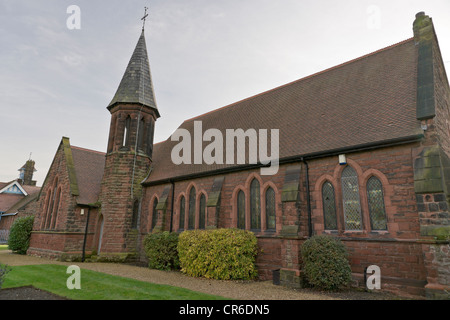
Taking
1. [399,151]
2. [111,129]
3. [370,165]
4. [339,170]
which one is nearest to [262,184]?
[339,170]

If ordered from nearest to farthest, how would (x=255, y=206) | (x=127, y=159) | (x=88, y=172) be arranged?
(x=255, y=206)
(x=127, y=159)
(x=88, y=172)

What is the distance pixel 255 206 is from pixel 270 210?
85cm

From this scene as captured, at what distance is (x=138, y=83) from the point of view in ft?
→ 65.6

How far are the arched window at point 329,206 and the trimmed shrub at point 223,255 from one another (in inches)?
123

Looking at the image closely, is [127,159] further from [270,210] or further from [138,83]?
[270,210]

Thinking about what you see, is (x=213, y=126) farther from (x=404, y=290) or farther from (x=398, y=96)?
(x=404, y=290)

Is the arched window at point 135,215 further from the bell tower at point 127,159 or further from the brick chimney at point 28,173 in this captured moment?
the brick chimney at point 28,173

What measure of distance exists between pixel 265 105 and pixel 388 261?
1049 centimetres

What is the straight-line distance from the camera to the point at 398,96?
10.5m

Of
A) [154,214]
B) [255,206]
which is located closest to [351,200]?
[255,206]

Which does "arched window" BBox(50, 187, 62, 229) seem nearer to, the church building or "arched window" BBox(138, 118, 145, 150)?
the church building

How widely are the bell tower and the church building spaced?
7 cm

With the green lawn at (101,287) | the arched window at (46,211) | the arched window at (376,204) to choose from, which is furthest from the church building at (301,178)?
the green lawn at (101,287)

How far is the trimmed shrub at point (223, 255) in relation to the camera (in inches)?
436
